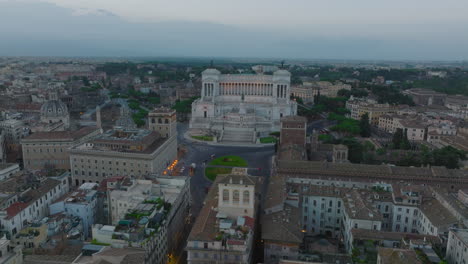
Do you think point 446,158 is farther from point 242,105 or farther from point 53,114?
point 53,114

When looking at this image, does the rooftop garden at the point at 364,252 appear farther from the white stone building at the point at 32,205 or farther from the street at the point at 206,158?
the white stone building at the point at 32,205

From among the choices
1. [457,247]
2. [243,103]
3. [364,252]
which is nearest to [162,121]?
[243,103]

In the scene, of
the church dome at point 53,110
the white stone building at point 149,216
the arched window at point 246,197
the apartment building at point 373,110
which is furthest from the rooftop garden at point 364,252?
the apartment building at point 373,110

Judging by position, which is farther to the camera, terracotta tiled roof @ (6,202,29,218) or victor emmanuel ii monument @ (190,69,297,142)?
victor emmanuel ii monument @ (190,69,297,142)

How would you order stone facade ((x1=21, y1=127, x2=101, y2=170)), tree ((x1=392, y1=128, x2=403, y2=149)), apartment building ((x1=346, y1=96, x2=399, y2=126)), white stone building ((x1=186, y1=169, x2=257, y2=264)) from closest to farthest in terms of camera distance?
white stone building ((x1=186, y1=169, x2=257, y2=264)), stone facade ((x1=21, y1=127, x2=101, y2=170)), tree ((x1=392, y1=128, x2=403, y2=149)), apartment building ((x1=346, y1=96, x2=399, y2=126))

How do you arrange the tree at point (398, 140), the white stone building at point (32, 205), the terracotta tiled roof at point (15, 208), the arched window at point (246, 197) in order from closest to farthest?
the arched window at point (246, 197), the white stone building at point (32, 205), the terracotta tiled roof at point (15, 208), the tree at point (398, 140)

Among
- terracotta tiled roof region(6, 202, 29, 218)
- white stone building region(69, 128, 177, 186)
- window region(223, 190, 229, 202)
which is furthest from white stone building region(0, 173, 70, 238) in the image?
window region(223, 190, 229, 202)

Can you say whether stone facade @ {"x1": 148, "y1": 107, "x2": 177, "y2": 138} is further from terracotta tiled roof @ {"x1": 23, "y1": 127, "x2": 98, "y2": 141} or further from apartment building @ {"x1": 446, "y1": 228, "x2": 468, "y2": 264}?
apartment building @ {"x1": 446, "y1": 228, "x2": 468, "y2": 264}
